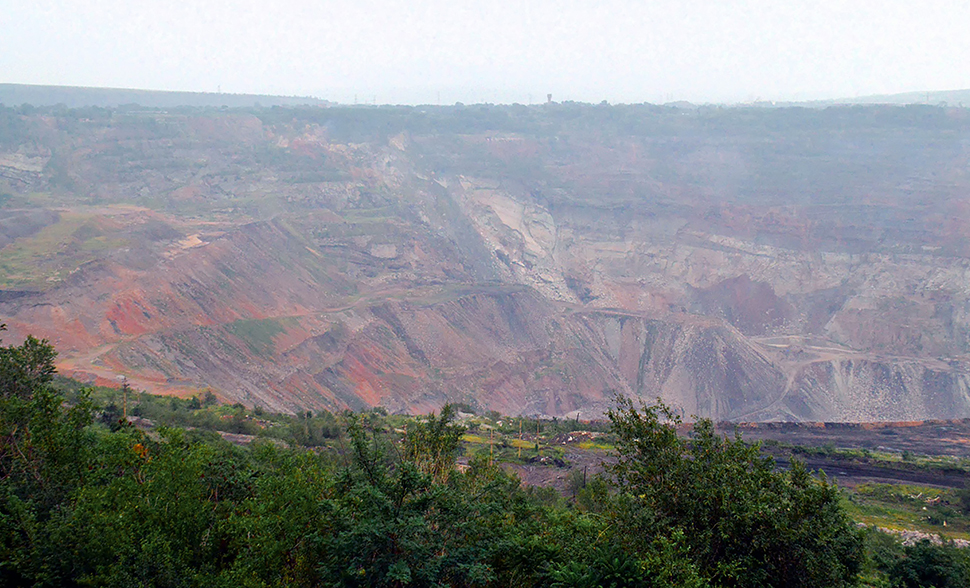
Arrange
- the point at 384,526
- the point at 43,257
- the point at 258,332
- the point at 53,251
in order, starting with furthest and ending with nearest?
the point at 53,251 → the point at 43,257 → the point at 258,332 → the point at 384,526

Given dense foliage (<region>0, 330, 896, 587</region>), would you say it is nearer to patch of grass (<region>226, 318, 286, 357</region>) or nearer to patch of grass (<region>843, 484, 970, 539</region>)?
patch of grass (<region>843, 484, 970, 539</region>)

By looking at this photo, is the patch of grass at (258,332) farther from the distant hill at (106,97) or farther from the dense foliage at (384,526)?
the distant hill at (106,97)

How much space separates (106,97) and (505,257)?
127 m

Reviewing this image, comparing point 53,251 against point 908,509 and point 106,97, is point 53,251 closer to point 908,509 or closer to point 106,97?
point 908,509

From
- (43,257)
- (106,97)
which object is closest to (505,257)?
(43,257)

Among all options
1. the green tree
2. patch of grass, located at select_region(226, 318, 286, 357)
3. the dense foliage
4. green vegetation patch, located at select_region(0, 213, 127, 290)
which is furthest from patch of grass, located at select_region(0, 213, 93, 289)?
the green tree

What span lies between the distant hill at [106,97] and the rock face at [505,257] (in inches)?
2198

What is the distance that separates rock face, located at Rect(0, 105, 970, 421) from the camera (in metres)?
52.9

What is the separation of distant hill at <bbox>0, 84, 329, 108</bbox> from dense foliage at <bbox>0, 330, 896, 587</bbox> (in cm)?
15313

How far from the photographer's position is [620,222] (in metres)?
87.2

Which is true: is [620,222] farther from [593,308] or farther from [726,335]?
[726,335]

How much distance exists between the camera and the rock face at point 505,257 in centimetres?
5288

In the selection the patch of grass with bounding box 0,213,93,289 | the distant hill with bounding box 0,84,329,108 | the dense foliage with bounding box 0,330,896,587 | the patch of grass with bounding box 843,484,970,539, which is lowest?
the patch of grass with bounding box 843,484,970,539

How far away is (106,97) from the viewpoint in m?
156
